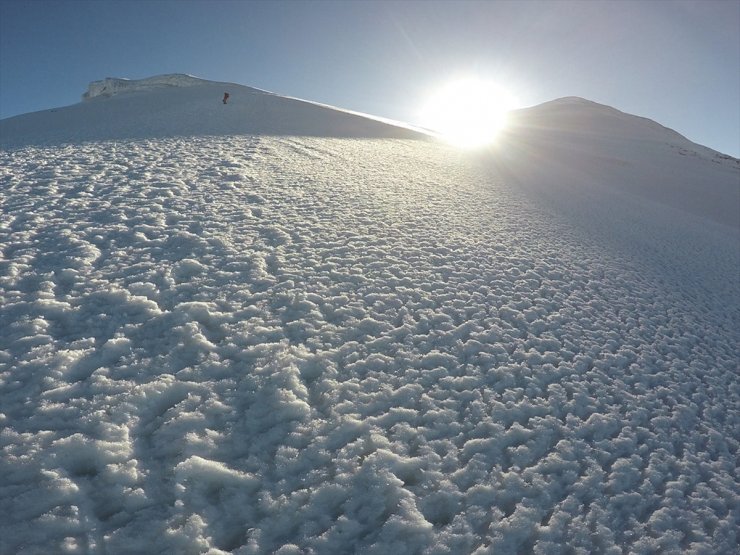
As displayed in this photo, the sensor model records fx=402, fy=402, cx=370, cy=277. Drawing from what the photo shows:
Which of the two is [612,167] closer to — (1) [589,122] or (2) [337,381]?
(1) [589,122]

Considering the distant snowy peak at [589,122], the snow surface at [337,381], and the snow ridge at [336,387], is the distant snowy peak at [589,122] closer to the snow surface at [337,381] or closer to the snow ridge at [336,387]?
the snow surface at [337,381]

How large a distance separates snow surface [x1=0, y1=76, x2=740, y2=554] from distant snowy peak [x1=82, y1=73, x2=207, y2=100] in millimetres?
19866

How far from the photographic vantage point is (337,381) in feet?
9.33

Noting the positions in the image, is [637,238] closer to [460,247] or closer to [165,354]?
[460,247]

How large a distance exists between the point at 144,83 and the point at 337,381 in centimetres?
2735

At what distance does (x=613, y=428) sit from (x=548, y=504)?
990mm

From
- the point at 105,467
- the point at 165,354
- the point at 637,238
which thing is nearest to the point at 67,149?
the point at 165,354

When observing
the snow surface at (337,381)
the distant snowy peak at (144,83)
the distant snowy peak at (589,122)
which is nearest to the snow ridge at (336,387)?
the snow surface at (337,381)

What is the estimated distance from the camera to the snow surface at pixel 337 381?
1.99 meters

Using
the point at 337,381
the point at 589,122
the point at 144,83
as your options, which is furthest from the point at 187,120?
the point at 589,122

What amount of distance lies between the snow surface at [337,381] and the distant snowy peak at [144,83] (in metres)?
19.9

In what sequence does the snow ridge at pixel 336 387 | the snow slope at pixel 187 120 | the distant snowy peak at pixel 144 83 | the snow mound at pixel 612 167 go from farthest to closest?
the distant snowy peak at pixel 144 83 < the snow mound at pixel 612 167 < the snow slope at pixel 187 120 < the snow ridge at pixel 336 387

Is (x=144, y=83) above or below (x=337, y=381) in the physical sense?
above

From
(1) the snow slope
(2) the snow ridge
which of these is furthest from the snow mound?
(2) the snow ridge
